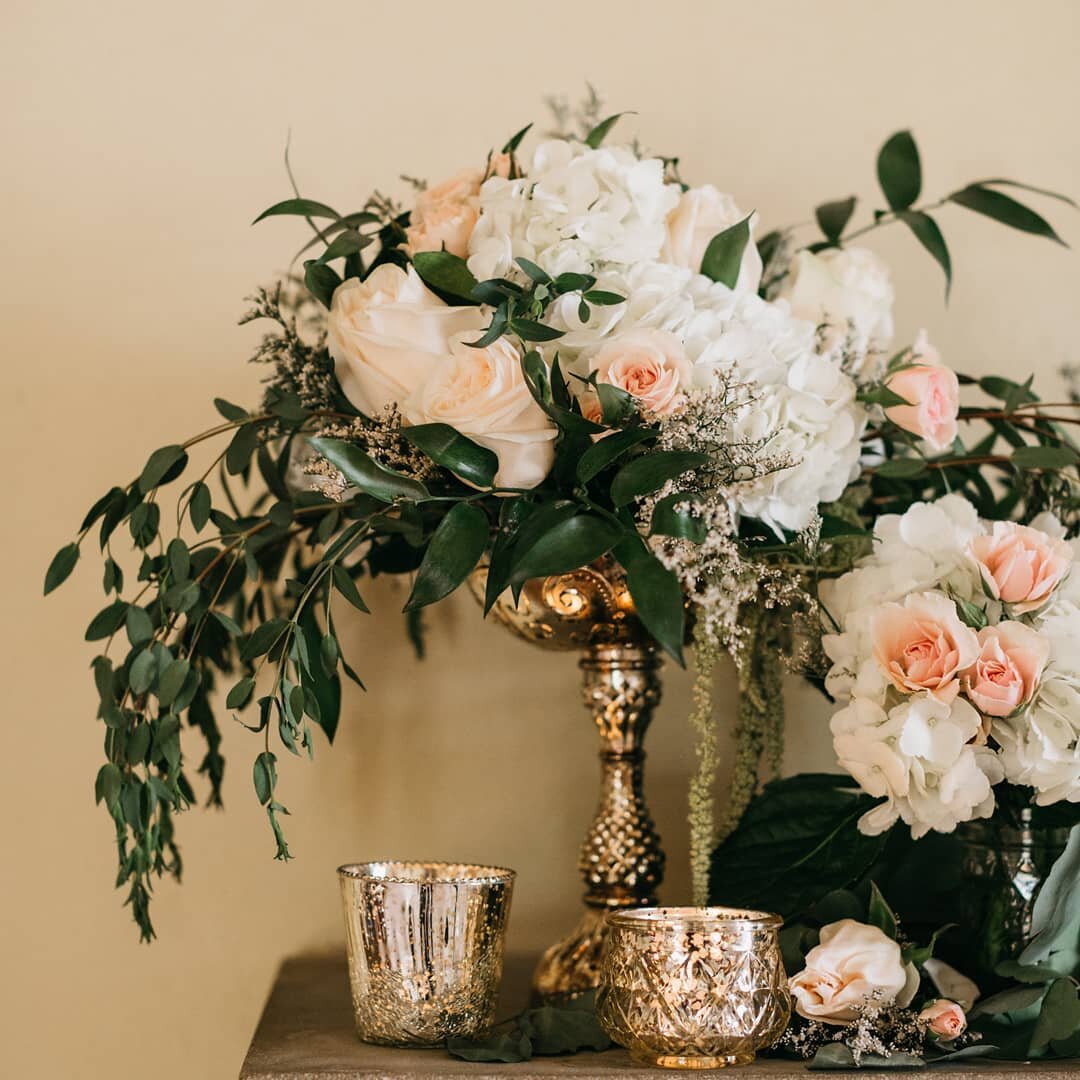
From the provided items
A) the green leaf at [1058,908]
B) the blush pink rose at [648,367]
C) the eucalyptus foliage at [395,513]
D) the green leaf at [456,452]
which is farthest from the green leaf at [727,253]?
the green leaf at [1058,908]

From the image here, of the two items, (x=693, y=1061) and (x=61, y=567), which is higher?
(x=61, y=567)

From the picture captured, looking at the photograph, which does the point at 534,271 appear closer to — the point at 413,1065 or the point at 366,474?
the point at 366,474

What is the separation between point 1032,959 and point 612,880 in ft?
1.01

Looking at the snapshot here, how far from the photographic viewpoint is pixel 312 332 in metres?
1.20

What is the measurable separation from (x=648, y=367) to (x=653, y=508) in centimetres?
9

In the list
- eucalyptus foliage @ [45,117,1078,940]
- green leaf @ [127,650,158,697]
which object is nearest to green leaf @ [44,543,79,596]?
eucalyptus foliage @ [45,117,1078,940]

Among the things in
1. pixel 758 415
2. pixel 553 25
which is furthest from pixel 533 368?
pixel 553 25

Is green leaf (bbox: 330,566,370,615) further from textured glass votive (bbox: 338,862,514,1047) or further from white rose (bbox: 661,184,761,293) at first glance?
white rose (bbox: 661,184,761,293)

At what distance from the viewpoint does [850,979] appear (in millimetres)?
788

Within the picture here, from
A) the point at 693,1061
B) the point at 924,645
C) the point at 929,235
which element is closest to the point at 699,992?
the point at 693,1061

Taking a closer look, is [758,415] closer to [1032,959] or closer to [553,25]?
[1032,959]

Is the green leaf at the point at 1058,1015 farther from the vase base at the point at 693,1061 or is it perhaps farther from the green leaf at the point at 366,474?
the green leaf at the point at 366,474

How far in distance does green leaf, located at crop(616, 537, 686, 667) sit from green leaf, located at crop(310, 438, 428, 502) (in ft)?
0.45

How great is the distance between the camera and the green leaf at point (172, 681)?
2.71ft
